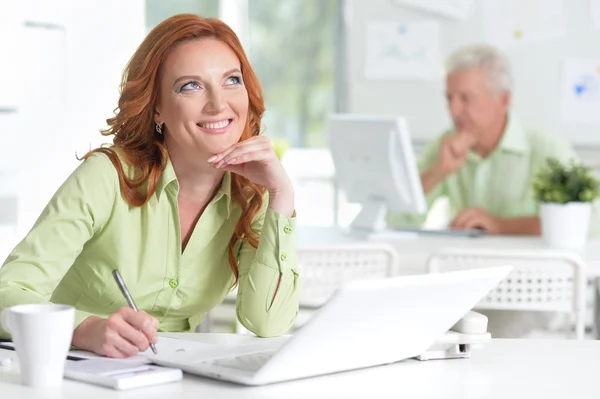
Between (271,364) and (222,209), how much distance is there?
641mm

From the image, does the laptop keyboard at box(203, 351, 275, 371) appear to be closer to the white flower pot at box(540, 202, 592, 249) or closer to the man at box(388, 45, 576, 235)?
the white flower pot at box(540, 202, 592, 249)

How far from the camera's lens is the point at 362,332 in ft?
4.43

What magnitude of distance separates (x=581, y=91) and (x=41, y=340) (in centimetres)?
421

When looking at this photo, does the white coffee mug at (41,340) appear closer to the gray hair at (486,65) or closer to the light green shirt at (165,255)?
the light green shirt at (165,255)

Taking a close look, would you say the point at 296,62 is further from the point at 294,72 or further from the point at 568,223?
the point at 568,223

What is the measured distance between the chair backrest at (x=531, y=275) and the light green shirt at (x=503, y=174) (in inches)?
56.2

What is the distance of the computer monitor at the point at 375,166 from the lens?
360 centimetres

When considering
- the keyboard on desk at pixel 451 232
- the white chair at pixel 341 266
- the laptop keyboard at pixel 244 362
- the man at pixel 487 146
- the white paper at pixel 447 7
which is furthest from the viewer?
the white paper at pixel 447 7

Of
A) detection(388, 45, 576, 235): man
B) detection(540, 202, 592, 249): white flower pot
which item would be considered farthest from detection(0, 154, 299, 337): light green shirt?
detection(388, 45, 576, 235): man

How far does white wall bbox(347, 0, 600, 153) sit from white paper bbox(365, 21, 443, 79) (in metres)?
0.03

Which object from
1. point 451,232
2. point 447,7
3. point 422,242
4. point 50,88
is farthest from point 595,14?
point 50,88

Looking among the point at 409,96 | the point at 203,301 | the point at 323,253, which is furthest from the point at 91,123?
the point at 203,301

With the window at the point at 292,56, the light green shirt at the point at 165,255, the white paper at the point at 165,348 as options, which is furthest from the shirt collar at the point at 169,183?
the window at the point at 292,56

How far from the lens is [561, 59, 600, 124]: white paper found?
5.04 m
